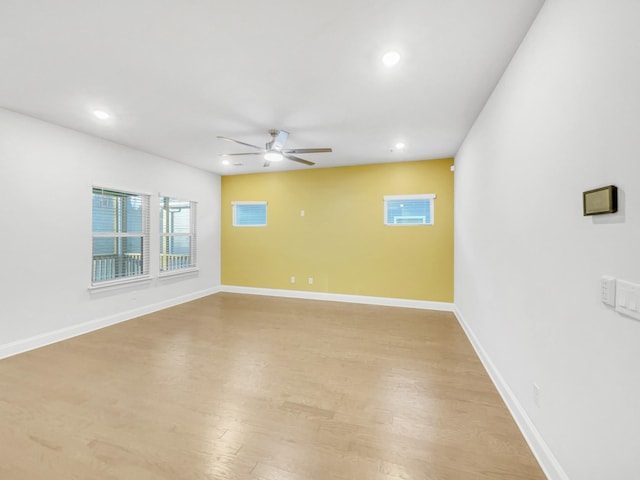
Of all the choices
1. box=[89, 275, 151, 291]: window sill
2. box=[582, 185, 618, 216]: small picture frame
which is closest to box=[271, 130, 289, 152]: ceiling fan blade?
box=[582, 185, 618, 216]: small picture frame

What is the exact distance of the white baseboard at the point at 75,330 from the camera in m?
3.02

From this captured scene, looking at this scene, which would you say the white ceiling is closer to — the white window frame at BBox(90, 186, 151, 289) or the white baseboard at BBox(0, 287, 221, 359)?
the white window frame at BBox(90, 186, 151, 289)

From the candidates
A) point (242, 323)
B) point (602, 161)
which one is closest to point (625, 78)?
point (602, 161)

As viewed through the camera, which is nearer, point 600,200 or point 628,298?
point 628,298

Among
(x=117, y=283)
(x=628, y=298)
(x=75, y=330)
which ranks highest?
(x=628, y=298)

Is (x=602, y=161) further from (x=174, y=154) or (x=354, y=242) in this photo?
(x=174, y=154)

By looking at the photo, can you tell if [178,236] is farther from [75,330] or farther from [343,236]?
[343,236]

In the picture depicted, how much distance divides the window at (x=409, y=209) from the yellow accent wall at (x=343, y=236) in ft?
0.32

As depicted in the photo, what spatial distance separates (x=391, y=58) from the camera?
2051 millimetres

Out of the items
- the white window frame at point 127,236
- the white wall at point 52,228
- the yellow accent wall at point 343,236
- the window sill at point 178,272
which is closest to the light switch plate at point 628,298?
the yellow accent wall at point 343,236

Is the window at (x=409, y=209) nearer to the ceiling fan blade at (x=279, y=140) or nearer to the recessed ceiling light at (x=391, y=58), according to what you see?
the ceiling fan blade at (x=279, y=140)

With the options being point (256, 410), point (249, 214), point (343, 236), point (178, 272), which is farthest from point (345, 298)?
point (256, 410)

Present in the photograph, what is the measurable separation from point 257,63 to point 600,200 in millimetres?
2303

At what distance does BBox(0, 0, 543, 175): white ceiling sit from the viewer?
1670 millimetres
